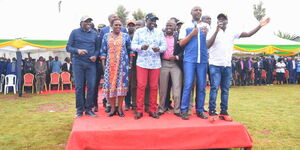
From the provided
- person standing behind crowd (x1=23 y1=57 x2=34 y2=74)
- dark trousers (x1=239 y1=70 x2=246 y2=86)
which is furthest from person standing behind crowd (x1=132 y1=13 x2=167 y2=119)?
dark trousers (x1=239 y1=70 x2=246 y2=86)

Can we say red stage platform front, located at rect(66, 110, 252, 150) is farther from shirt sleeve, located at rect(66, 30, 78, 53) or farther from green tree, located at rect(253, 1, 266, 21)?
green tree, located at rect(253, 1, 266, 21)

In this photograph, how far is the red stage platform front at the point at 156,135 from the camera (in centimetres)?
377

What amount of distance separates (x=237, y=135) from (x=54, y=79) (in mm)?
11491

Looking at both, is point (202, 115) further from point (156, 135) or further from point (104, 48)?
point (104, 48)

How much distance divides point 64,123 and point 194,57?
3729 mm

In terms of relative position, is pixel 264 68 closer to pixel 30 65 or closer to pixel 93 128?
pixel 30 65

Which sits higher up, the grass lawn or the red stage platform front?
the red stage platform front

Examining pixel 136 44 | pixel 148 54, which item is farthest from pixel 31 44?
pixel 148 54

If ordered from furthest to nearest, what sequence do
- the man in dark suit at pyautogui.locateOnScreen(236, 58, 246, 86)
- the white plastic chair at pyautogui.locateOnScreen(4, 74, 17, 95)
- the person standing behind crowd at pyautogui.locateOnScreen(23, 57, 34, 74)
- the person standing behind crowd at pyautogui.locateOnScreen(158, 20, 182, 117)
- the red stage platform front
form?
the man in dark suit at pyautogui.locateOnScreen(236, 58, 246, 86) → the person standing behind crowd at pyautogui.locateOnScreen(23, 57, 34, 74) → the white plastic chair at pyautogui.locateOnScreen(4, 74, 17, 95) → the person standing behind crowd at pyautogui.locateOnScreen(158, 20, 182, 117) → the red stage platform front

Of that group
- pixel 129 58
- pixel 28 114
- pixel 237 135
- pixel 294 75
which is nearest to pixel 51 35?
pixel 28 114

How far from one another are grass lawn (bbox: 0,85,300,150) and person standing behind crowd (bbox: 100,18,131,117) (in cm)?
136

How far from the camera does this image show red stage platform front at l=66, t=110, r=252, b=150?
3.77m

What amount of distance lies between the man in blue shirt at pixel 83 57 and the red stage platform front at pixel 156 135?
2.18ft


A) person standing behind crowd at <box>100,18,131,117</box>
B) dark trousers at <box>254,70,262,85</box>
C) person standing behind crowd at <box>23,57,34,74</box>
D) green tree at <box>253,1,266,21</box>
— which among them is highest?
green tree at <box>253,1,266,21</box>
